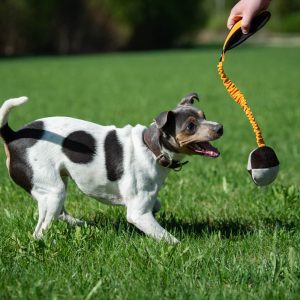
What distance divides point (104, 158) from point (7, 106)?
847 millimetres

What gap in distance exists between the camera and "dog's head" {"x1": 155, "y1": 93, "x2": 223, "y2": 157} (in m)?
4.12

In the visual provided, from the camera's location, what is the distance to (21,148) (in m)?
4.28

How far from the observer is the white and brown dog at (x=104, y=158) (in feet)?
13.9

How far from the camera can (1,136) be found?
434cm

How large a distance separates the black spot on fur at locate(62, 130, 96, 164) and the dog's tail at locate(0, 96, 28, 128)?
17.8 inches

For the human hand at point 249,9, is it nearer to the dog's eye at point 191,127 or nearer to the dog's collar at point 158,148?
the dog's eye at point 191,127

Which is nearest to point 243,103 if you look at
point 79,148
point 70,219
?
point 79,148

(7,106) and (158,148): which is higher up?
(7,106)

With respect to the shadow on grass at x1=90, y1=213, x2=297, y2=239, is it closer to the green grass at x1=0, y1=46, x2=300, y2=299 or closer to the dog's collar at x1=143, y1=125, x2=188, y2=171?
the green grass at x1=0, y1=46, x2=300, y2=299

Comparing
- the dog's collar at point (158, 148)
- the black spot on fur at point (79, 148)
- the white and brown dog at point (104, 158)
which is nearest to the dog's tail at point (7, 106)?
the white and brown dog at point (104, 158)

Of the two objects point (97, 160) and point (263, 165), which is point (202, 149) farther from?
point (97, 160)

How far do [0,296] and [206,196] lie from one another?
294 centimetres

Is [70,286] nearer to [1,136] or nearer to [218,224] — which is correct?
[1,136]

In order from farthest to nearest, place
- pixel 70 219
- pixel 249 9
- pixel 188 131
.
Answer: pixel 70 219
pixel 188 131
pixel 249 9
